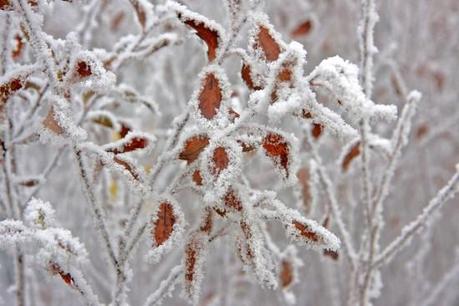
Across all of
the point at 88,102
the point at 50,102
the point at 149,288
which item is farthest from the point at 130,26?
the point at 50,102

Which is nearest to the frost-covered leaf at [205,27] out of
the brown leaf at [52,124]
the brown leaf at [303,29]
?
the brown leaf at [52,124]

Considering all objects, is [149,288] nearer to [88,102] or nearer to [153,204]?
[88,102]

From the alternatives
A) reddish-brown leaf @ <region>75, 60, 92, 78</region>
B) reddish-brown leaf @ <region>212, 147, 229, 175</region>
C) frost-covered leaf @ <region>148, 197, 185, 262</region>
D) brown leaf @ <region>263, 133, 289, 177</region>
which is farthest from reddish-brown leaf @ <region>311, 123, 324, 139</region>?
reddish-brown leaf @ <region>75, 60, 92, 78</region>

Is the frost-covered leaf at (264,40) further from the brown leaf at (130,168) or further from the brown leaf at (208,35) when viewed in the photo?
the brown leaf at (130,168)

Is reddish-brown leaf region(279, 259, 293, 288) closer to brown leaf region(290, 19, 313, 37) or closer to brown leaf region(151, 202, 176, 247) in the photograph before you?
brown leaf region(151, 202, 176, 247)

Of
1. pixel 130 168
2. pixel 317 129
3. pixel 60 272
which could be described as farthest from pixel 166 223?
pixel 317 129
